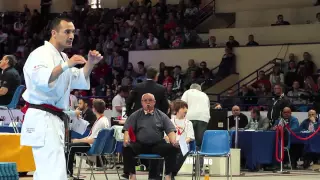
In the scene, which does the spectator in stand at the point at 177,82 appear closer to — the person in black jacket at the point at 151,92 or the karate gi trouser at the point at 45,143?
the person in black jacket at the point at 151,92

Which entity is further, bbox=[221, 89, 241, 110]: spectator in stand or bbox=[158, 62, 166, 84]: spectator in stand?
bbox=[158, 62, 166, 84]: spectator in stand

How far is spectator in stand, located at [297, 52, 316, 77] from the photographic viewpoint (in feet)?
66.2

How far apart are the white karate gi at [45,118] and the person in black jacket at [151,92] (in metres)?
6.18

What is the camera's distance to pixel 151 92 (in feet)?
41.3

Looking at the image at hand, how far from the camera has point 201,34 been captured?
25016 mm

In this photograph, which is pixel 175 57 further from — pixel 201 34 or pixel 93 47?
pixel 93 47

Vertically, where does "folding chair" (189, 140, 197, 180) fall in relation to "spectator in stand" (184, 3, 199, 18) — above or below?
below

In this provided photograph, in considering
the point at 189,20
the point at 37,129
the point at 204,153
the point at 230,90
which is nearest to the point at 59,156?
the point at 37,129

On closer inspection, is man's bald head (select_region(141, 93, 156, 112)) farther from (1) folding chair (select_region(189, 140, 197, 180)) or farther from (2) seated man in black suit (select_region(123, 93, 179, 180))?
(1) folding chair (select_region(189, 140, 197, 180))

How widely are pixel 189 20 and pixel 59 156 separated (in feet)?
63.4

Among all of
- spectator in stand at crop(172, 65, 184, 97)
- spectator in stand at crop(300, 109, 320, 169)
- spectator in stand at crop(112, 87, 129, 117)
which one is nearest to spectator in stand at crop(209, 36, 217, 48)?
spectator in stand at crop(172, 65, 184, 97)

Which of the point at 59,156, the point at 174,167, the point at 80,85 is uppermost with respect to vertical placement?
the point at 80,85

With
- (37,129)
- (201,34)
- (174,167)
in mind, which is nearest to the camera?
(37,129)

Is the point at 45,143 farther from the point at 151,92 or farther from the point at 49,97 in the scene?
the point at 151,92
